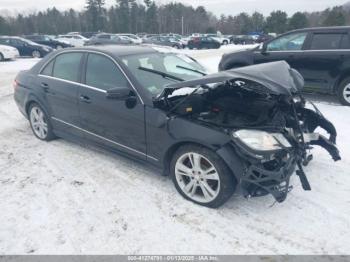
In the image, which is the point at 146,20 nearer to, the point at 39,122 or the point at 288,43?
the point at 288,43

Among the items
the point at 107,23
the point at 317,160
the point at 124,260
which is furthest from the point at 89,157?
the point at 107,23

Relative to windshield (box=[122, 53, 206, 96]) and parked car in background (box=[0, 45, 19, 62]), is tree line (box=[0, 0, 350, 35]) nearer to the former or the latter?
parked car in background (box=[0, 45, 19, 62])

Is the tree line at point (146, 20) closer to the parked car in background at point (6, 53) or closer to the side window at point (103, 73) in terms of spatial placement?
the parked car in background at point (6, 53)

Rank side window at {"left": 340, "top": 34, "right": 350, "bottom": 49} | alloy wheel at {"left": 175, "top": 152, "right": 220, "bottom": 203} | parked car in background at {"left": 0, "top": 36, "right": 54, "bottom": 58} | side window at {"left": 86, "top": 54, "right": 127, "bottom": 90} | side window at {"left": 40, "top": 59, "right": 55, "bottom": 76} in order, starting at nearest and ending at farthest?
1. alloy wheel at {"left": 175, "top": 152, "right": 220, "bottom": 203}
2. side window at {"left": 86, "top": 54, "right": 127, "bottom": 90}
3. side window at {"left": 40, "top": 59, "right": 55, "bottom": 76}
4. side window at {"left": 340, "top": 34, "right": 350, "bottom": 49}
5. parked car in background at {"left": 0, "top": 36, "right": 54, "bottom": 58}

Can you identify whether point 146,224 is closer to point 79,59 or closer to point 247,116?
point 247,116

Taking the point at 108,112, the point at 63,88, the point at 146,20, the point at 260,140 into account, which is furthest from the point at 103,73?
the point at 146,20

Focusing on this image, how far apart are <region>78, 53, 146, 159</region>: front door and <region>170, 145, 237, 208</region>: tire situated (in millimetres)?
552

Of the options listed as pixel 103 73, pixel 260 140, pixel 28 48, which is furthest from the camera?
pixel 28 48

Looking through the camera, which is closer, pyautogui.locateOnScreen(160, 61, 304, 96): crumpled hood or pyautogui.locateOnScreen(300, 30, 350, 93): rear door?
pyautogui.locateOnScreen(160, 61, 304, 96): crumpled hood

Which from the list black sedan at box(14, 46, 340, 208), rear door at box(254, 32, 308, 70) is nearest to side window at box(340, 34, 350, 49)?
rear door at box(254, 32, 308, 70)

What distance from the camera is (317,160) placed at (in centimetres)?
436

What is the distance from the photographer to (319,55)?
24.0 feet

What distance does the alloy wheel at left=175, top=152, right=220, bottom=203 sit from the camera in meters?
3.26

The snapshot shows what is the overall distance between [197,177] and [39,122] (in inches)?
125
